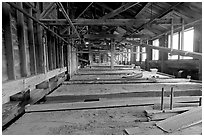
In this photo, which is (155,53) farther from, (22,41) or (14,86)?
(14,86)

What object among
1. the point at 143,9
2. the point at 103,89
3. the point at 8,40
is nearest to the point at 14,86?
the point at 8,40

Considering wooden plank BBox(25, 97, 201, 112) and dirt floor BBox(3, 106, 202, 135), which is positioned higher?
wooden plank BBox(25, 97, 201, 112)

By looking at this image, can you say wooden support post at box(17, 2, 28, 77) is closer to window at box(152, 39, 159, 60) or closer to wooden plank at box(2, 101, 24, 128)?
wooden plank at box(2, 101, 24, 128)

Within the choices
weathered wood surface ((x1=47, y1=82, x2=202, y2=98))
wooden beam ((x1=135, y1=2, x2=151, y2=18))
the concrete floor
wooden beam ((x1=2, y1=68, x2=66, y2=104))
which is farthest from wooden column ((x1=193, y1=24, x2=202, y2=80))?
wooden beam ((x1=2, y1=68, x2=66, y2=104))

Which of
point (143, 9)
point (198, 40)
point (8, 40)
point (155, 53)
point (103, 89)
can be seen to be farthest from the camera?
point (155, 53)

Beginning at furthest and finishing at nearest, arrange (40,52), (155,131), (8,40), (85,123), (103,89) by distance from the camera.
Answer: (40,52) < (103,89) < (8,40) < (85,123) < (155,131)

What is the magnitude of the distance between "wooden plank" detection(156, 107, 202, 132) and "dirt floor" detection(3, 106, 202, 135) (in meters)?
0.05

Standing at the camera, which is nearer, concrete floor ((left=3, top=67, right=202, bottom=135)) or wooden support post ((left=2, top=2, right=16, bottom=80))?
concrete floor ((left=3, top=67, right=202, bottom=135))

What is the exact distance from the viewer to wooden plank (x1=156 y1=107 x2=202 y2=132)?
49.9 inches

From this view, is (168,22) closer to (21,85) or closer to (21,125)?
(21,85)

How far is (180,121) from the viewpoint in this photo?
4.38ft

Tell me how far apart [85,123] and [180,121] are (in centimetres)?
84

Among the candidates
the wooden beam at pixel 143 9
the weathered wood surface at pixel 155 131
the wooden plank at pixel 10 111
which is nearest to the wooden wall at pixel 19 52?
the wooden plank at pixel 10 111

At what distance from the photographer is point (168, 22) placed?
332 centimetres
